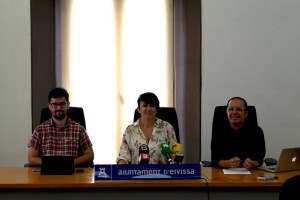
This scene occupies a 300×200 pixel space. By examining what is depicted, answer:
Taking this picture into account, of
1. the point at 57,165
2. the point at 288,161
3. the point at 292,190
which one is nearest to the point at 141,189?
the point at 57,165

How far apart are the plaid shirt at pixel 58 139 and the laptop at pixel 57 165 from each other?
1.91 feet

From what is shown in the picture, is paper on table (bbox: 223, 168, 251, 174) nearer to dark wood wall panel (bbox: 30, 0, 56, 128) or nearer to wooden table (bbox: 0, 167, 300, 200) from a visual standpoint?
wooden table (bbox: 0, 167, 300, 200)

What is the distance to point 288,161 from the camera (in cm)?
290

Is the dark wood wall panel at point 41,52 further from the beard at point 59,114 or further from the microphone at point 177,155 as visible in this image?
the microphone at point 177,155

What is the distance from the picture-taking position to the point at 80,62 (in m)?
4.39

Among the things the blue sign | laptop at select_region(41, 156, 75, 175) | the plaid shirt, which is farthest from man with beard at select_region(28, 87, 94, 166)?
the blue sign

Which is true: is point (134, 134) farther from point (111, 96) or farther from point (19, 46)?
point (19, 46)

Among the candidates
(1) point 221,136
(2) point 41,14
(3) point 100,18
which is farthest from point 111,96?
(1) point 221,136

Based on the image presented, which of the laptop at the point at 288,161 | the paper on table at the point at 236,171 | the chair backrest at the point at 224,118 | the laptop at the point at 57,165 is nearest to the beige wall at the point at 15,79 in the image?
the laptop at the point at 57,165

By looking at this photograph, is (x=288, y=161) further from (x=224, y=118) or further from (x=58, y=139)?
(x=58, y=139)

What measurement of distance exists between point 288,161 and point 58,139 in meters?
1.72

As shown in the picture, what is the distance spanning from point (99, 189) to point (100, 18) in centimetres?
231

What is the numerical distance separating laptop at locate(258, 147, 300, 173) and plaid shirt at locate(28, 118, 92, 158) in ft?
4.80

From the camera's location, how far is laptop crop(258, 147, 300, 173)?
286 centimetres
